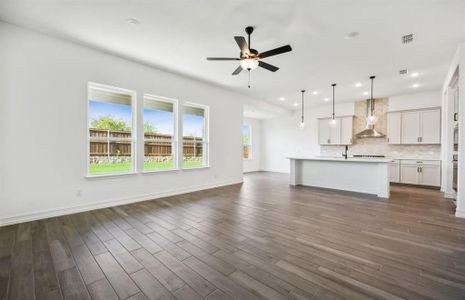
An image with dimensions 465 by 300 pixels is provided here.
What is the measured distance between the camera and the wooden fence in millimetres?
4266

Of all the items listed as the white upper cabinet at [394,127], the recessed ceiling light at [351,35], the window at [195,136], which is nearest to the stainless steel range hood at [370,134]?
the white upper cabinet at [394,127]

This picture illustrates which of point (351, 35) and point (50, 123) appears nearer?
point (351, 35)

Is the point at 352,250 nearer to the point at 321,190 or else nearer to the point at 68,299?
the point at 68,299

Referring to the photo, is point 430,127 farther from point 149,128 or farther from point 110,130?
point 110,130

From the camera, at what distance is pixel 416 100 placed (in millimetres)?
6832

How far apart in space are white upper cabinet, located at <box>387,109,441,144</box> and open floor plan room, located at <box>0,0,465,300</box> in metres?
0.07

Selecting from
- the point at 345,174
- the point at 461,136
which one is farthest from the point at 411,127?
the point at 461,136

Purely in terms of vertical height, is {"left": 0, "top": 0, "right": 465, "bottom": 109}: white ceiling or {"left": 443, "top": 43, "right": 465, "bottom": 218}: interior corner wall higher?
{"left": 0, "top": 0, "right": 465, "bottom": 109}: white ceiling

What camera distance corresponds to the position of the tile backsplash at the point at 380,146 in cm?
682

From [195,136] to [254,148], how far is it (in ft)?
17.7

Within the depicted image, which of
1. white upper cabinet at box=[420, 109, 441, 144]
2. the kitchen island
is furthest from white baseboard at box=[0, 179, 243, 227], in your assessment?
white upper cabinet at box=[420, 109, 441, 144]

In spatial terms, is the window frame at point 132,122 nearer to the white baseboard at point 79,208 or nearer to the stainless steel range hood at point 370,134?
the white baseboard at point 79,208

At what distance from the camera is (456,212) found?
3.71 metres

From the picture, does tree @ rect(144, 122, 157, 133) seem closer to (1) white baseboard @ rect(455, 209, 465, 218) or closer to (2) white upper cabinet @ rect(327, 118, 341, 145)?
(1) white baseboard @ rect(455, 209, 465, 218)
